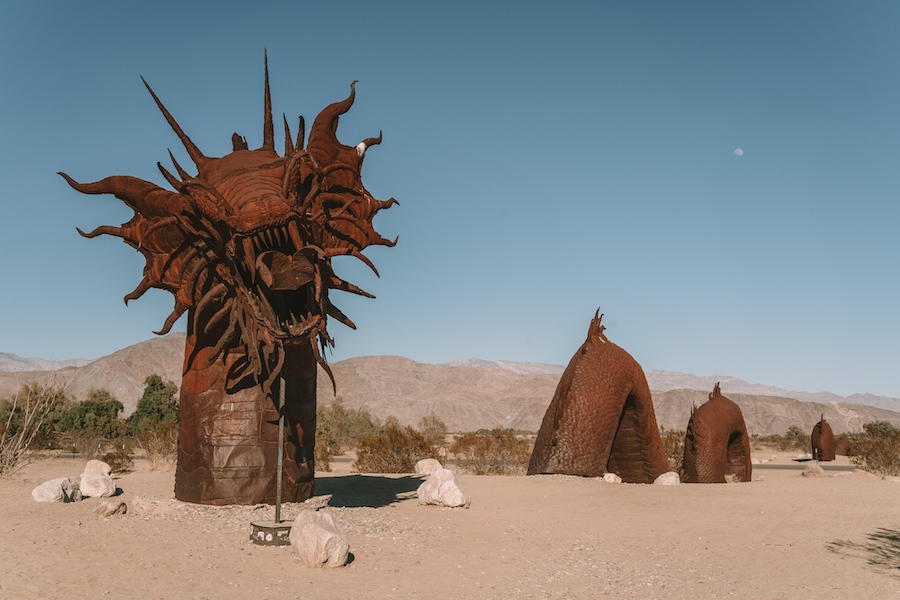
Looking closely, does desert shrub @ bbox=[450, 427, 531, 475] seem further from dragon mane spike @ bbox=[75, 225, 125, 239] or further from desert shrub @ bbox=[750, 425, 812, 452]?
desert shrub @ bbox=[750, 425, 812, 452]

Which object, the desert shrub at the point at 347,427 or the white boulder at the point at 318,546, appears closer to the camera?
the white boulder at the point at 318,546

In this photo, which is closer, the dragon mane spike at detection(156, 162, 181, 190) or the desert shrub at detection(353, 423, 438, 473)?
the dragon mane spike at detection(156, 162, 181, 190)

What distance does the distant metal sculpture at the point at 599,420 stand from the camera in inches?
514

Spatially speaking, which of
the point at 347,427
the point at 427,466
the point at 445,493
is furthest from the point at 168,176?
the point at 347,427

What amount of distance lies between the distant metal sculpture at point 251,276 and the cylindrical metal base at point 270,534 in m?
1.65

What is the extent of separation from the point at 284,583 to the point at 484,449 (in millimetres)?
14707

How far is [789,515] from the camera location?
9.66 metres

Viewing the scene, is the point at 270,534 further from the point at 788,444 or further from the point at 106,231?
the point at 788,444

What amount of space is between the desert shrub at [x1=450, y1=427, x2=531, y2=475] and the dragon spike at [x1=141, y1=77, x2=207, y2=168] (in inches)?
508

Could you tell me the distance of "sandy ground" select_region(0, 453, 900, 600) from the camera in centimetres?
568

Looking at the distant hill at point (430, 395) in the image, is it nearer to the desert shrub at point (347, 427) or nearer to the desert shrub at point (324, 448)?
the desert shrub at point (347, 427)

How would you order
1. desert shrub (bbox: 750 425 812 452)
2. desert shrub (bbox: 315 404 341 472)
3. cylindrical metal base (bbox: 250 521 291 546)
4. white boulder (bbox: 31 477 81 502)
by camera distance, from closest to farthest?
1. cylindrical metal base (bbox: 250 521 291 546)
2. white boulder (bbox: 31 477 81 502)
3. desert shrub (bbox: 315 404 341 472)
4. desert shrub (bbox: 750 425 812 452)

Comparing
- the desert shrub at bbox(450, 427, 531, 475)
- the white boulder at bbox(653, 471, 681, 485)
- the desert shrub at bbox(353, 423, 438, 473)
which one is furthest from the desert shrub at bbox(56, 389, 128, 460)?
the white boulder at bbox(653, 471, 681, 485)

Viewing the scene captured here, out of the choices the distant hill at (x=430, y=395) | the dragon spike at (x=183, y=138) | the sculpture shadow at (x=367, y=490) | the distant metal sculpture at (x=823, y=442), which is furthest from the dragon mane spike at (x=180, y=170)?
the distant hill at (x=430, y=395)
